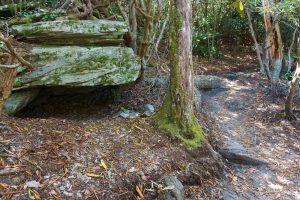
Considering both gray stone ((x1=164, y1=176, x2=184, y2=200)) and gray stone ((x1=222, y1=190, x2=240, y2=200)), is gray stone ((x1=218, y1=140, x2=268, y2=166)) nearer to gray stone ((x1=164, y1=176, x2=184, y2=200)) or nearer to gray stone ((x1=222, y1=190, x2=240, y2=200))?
gray stone ((x1=222, y1=190, x2=240, y2=200))

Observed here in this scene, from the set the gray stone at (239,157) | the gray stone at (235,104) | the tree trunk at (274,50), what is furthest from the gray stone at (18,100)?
the tree trunk at (274,50)

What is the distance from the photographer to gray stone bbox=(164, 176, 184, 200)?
3.36 metres

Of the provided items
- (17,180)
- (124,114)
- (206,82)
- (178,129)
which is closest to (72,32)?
(124,114)

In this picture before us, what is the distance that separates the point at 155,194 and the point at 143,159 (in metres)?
0.53

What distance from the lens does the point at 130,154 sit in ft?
12.2

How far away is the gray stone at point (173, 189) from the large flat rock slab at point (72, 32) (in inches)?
111

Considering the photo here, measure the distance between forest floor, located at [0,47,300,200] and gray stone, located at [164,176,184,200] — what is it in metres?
0.08

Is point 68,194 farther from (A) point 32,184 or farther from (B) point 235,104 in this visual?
(B) point 235,104

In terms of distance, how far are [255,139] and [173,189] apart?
2.70 metres

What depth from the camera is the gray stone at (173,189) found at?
11.0 ft

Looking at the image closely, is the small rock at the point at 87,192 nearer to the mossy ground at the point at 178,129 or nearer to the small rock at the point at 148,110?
the mossy ground at the point at 178,129

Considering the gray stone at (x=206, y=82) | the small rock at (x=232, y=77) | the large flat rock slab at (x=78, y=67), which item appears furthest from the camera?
the small rock at (x=232, y=77)

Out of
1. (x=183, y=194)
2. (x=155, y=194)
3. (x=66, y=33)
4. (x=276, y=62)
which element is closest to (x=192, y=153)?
(x=183, y=194)

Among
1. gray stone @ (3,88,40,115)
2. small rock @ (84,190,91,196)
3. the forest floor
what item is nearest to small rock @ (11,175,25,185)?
the forest floor
